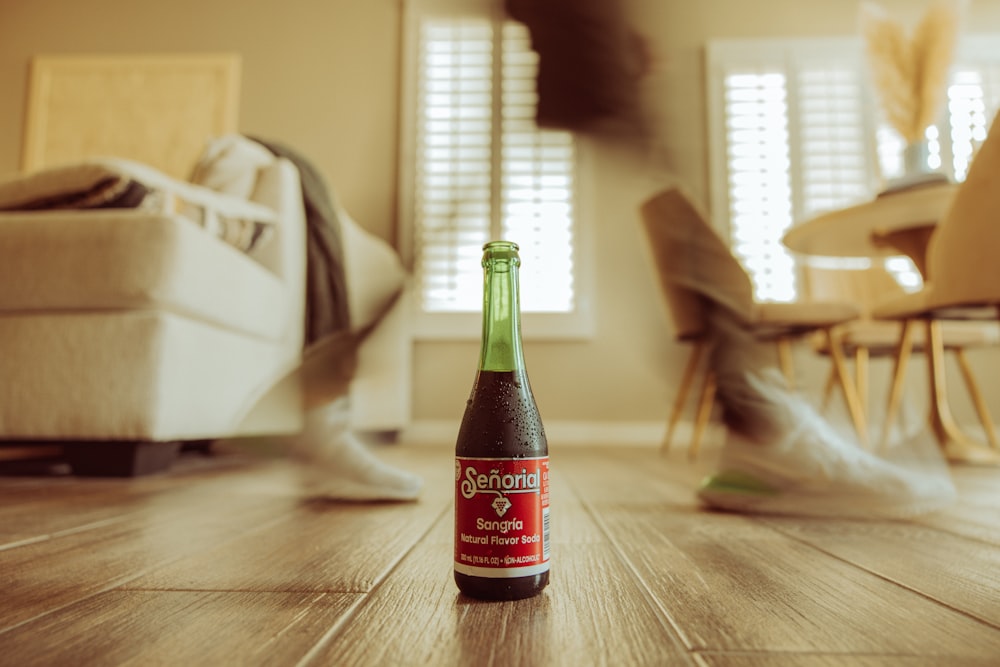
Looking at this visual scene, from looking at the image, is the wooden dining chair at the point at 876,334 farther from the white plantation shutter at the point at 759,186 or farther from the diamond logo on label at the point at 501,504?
the diamond logo on label at the point at 501,504

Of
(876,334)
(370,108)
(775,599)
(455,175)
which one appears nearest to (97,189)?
(455,175)

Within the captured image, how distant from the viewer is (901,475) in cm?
90

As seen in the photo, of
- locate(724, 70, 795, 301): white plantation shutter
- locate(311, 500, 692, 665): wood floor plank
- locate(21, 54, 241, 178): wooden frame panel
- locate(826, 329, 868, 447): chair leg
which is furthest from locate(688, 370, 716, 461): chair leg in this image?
locate(21, 54, 241, 178): wooden frame panel

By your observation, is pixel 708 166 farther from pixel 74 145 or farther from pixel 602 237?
pixel 74 145

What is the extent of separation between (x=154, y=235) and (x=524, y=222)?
1.69m

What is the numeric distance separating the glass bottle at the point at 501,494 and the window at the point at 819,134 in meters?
3.01

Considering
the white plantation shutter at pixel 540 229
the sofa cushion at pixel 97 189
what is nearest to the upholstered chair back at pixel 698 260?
the white plantation shutter at pixel 540 229

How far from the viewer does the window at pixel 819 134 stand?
3232mm

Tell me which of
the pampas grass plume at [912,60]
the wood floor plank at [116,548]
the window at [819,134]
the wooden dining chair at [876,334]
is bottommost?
the wood floor plank at [116,548]

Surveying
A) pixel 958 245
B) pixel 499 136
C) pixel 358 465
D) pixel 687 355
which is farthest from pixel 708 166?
pixel 358 465

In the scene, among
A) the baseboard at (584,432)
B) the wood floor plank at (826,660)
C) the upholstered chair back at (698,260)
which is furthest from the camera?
the baseboard at (584,432)

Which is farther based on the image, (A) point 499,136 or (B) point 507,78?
(A) point 499,136

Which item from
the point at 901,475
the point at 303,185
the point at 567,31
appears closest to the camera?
the point at 567,31

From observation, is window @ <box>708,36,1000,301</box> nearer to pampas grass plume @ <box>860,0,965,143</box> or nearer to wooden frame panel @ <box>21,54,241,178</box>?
pampas grass plume @ <box>860,0,965,143</box>
